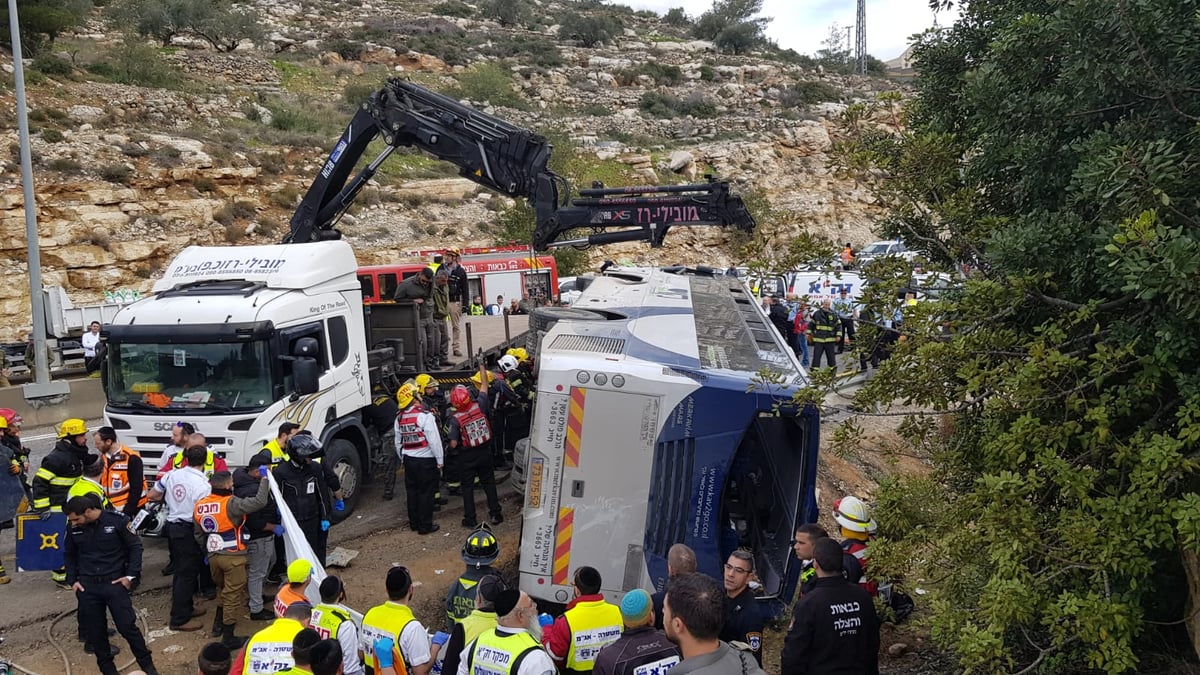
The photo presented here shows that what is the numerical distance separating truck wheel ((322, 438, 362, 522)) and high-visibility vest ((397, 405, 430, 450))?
1026 mm

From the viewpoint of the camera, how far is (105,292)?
23.8 metres

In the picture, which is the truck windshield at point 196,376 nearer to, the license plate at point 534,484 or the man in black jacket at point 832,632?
the license plate at point 534,484

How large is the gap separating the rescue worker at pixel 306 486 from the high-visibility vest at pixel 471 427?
1881 millimetres

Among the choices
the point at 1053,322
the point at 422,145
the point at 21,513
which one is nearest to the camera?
the point at 1053,322

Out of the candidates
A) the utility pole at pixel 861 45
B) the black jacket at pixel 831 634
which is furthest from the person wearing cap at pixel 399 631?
the utility pole at pixel 861 45

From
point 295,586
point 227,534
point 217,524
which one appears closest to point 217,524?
point 217,524

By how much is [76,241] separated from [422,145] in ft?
58.4

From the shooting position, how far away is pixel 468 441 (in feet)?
32.1

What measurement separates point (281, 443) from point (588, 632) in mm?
4646

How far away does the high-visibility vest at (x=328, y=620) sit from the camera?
5.00 metres

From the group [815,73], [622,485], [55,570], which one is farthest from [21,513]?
[815,73]

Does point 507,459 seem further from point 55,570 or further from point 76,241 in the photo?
point 76,241

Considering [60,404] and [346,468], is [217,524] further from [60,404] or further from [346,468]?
[60,404]

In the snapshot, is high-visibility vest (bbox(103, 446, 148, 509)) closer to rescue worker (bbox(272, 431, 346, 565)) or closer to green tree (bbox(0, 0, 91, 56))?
rescue worker (bbox(272, 431, 346, 565))
